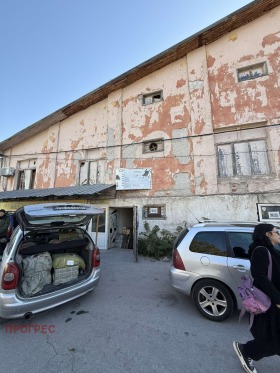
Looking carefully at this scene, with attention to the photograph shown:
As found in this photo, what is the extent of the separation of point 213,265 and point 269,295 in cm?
142

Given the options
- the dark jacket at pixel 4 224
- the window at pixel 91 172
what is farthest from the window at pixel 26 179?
the dark jacket at pixel 4 224

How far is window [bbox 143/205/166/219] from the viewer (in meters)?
8.69

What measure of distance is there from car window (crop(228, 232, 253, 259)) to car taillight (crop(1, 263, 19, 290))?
3591mm

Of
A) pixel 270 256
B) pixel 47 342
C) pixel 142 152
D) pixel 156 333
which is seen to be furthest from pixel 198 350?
pixel 142 152

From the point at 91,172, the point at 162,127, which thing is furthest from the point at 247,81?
the point at 91,172

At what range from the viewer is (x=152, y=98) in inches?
398

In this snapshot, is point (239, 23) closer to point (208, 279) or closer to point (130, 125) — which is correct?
point (130, 125)

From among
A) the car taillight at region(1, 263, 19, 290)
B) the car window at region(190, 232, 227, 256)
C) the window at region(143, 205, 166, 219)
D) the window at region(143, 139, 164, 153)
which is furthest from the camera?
the window at region(143, 139, 164, 153)

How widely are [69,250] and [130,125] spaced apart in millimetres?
7739

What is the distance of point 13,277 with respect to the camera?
2.78m

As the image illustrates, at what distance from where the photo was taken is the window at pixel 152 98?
9938 mm

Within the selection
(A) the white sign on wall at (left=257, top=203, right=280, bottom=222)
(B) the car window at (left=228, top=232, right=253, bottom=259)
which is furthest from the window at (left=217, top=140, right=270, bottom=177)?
(B) the car window at (left=228, top=232, right=253, bottom=259)

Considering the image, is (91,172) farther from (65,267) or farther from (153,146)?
(65,267)

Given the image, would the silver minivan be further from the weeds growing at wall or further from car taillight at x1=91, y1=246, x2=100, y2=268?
the weeds growing at wall
